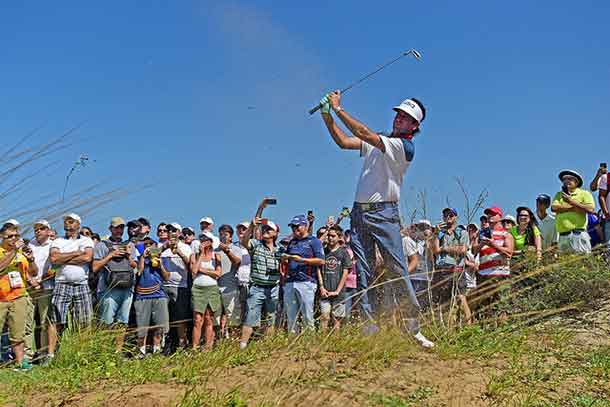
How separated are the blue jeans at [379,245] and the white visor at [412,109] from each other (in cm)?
81

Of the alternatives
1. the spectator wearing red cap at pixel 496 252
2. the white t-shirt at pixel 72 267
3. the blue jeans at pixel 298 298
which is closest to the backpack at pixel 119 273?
the white t-shirt at pixel 72 267

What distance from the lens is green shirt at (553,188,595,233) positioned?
9762mm

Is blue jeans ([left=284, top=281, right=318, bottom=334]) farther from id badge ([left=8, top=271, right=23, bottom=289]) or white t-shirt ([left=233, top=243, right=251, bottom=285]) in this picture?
id badge ([left=8, top=271, right=23, bottom=289])

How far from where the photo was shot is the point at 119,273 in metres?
8.90

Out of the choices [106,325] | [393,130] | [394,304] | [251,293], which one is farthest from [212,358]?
[251,293]

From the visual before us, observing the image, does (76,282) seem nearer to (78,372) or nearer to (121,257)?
(121,257)

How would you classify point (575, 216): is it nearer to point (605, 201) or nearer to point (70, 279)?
point (605, 201)

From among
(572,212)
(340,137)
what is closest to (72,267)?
(340,137)

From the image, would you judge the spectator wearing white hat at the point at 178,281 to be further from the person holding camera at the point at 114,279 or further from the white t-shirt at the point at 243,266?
the white t-shirt at the point at 243,266

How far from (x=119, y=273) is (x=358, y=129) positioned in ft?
15.4

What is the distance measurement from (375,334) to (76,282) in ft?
14.8

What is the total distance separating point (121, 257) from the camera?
29.5 feet

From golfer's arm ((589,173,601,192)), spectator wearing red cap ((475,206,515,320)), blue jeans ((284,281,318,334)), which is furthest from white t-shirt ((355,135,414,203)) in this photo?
golfer's arm ((589,173,601,192))

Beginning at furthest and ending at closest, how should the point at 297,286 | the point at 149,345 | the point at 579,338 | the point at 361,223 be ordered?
the point at 149,345
the point at 297,286
the point at 579,338
the point at 361,223
